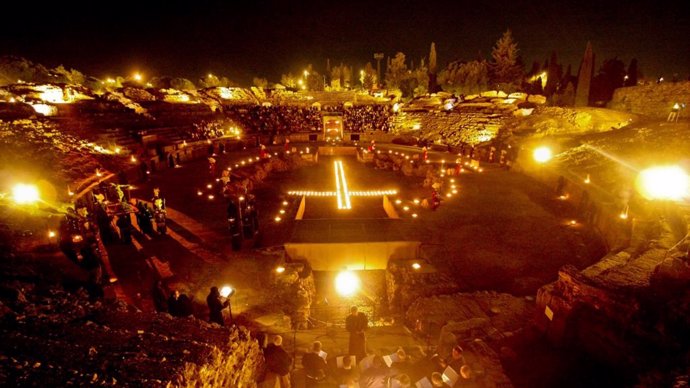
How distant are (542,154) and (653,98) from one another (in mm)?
12491

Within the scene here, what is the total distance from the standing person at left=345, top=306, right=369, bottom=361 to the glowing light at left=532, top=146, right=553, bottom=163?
19653 mm

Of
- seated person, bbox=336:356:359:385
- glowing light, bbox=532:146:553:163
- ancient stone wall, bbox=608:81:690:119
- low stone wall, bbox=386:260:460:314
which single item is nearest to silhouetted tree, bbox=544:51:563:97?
ancient stone wall, bbox=608:81:690:119

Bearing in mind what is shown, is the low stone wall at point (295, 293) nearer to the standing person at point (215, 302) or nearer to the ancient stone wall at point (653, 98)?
the standing person at point (215, 302)

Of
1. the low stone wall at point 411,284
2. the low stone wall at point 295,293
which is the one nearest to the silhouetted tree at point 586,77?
the low stone wall at point 411,284

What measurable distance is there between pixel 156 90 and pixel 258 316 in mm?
40728

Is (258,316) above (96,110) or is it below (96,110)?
below

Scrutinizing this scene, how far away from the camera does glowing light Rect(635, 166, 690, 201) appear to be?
38.1 ft

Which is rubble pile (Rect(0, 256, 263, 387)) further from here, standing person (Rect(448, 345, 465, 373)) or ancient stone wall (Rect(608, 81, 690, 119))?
ancient stone wall (Rect(608, 81, 690, 119))

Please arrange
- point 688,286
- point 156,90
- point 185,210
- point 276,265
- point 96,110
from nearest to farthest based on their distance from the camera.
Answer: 1. point 688,286
2. point 276,265
3. point 185,210
4. point 96,110
5. point 156,90

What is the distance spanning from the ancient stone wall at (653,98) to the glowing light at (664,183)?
45.5ft

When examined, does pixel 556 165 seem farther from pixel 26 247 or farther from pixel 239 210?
pixel 26 247

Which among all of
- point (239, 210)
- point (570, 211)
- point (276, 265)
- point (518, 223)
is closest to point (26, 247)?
point (239, 210)

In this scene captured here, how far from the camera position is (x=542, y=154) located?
855 inches

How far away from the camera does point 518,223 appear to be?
45.3 ft
